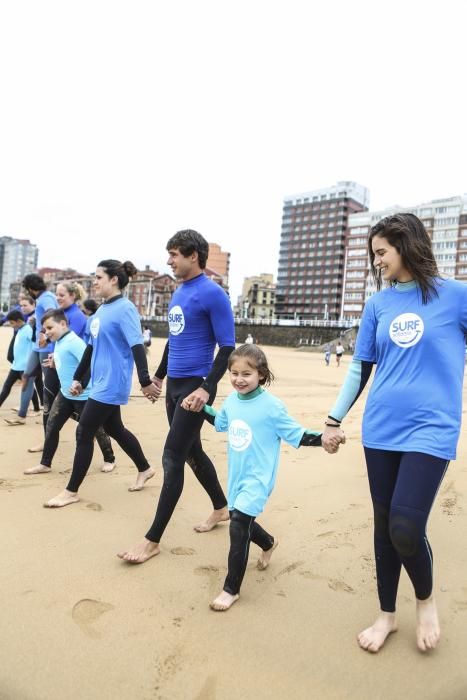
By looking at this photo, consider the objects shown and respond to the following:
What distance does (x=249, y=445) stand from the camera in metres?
2.64

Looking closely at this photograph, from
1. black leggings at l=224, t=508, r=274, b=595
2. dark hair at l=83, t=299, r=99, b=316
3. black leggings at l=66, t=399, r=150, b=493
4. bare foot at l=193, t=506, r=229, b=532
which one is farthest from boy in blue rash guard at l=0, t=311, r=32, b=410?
black leggings at l=224, t=508, r=274, b=595

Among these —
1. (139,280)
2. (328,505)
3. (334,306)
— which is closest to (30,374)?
(328,505)

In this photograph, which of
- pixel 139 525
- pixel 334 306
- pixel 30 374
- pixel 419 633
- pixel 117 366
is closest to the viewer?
pixel 419 633

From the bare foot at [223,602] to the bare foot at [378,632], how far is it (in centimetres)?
61

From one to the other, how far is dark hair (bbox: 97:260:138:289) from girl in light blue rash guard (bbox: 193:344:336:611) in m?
1.67

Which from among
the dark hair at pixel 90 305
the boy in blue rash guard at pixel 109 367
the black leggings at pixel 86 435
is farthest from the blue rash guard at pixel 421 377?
the dark hair at pixel 90 305

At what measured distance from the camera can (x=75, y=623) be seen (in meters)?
2.21

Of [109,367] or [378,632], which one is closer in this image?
Answer: [378,632]

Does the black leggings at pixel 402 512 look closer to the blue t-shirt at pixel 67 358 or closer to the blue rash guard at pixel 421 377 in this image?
the blue rash guard at pixel 421 377

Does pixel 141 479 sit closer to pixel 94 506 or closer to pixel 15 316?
pixel 94 506

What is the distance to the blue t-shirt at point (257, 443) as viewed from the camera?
2613 mm

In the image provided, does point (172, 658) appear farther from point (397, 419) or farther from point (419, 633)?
point (397, 419)

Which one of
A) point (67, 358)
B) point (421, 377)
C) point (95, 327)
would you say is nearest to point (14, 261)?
point (67, 358)

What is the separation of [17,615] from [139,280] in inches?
4695
